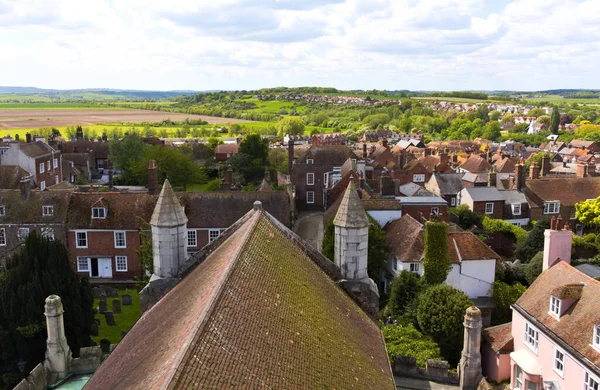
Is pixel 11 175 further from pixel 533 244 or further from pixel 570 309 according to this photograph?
pixel 570 309

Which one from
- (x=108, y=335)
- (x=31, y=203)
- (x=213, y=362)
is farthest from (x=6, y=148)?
(x=213, y=362)

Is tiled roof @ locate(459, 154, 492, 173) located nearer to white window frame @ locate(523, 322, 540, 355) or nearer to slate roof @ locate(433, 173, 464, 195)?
slate roof @ locate(433, 173, 464, 195)

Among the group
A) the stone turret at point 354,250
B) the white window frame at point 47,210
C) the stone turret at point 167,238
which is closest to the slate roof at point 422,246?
the stone turret at point 354,250

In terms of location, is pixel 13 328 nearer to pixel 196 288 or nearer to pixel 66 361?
pixel 66 361

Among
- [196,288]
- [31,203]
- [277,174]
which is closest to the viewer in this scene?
[196,288]

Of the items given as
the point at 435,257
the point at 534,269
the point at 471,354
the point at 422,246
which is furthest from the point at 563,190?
the point at 471,354

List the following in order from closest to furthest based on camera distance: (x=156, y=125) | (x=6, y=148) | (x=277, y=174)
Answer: (x=6, y=148) → (x=277, y=174) → (x=156, y=125)
